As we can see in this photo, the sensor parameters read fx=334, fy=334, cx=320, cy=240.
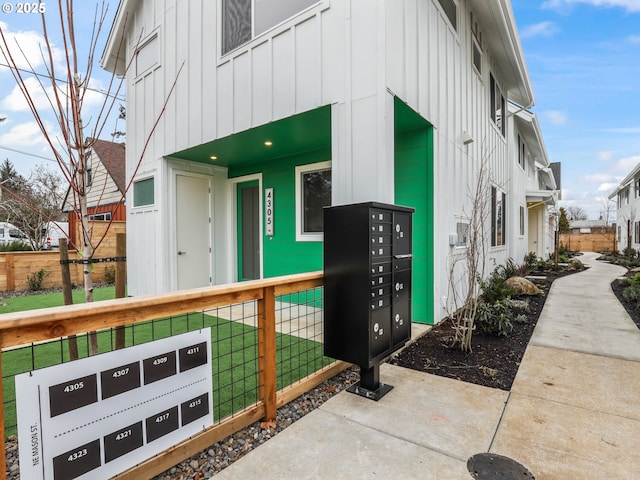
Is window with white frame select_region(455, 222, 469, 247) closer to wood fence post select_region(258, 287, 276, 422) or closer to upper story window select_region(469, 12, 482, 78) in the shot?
upper story window select_region(469, 12, 482, 78)

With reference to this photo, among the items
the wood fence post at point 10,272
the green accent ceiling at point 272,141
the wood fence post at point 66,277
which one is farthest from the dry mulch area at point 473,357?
the wood fence post at point 10,272

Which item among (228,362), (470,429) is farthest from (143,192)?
(470,429)

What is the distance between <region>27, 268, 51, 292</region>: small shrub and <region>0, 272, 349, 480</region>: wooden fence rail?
25.2 ft

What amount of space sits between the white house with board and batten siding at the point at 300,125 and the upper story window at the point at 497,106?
90mm

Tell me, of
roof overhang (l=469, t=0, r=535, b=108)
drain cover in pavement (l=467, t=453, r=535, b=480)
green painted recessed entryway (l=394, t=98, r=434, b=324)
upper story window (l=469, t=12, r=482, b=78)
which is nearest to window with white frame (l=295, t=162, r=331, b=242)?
green painted recessed entryway (l=394, t=98, r=434, b=324)

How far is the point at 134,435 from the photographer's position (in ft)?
5.30

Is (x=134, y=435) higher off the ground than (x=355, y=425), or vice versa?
(x=134, y=435)

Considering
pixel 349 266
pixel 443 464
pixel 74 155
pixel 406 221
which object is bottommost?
pixel 443 464

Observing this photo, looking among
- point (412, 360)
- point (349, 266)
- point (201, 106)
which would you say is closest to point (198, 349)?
point (349, 266)

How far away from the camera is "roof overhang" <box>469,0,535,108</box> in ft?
19.6

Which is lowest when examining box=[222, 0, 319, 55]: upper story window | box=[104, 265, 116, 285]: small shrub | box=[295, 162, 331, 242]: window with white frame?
box=[104, 265, 116, 285]: small shrub

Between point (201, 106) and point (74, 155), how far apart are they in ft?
12.1

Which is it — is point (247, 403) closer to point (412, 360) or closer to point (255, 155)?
point (412, 360)

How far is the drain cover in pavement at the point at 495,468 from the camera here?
1806 mm
